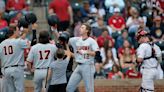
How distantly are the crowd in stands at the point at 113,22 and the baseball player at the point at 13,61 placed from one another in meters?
4.12

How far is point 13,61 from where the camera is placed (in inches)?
549

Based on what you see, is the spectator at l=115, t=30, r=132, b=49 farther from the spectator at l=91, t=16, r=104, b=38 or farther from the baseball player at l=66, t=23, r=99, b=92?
the baseball player at l=66, t=23, r=99, b=92

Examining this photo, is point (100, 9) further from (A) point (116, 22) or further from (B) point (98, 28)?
(B) point (98, 28)

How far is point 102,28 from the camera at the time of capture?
65.3 feet

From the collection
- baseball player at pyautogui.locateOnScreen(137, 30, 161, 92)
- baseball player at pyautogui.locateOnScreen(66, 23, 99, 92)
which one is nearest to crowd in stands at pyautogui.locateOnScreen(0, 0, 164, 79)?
baseball player at pyautogui.locateOnScreen(137, 30, 161, 92)

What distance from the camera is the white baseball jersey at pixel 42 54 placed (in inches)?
542

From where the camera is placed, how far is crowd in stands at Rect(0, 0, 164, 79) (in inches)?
722

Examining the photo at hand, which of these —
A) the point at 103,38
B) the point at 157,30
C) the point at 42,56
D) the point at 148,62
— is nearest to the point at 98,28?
the point at 103,38

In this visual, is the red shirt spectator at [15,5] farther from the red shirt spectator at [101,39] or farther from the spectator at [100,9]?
the red shirt spectator at [101,39]

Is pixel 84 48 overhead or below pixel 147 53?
overhead

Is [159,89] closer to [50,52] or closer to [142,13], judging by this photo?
[50,52]

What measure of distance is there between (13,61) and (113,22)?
23.6 feet

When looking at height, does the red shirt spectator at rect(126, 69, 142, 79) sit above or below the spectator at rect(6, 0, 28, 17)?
below

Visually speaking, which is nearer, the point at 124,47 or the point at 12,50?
the point at 12,50
